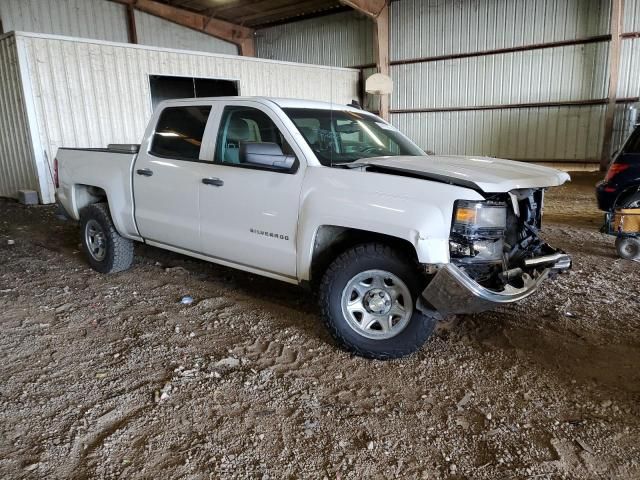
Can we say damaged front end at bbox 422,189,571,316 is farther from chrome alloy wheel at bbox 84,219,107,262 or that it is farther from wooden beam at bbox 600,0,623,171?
wooden beam at bbox 600,0,623,171

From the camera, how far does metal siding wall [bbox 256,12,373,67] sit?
1869 centimetres

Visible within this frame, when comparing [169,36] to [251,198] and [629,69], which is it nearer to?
[629,69]

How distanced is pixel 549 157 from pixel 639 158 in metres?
9.64

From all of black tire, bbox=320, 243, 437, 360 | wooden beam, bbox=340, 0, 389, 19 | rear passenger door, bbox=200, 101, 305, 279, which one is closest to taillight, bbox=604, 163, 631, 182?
black tire, bbox=320, 243, 437, 360

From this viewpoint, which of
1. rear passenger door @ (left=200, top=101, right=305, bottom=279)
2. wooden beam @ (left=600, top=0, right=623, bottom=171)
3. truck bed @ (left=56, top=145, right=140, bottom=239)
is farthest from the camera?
wooden beam @ (left=600, top=0, right=623, bottom=171)

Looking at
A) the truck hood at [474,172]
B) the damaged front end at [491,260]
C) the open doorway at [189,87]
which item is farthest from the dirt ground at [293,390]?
the open doorway at [189,87]

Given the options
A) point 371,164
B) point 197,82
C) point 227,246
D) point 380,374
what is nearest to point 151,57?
point 197,82

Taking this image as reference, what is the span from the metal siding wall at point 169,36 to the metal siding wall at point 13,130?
360 inches

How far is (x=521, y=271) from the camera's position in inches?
138

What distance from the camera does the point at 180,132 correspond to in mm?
4727

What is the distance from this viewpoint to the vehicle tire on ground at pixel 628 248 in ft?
19.4

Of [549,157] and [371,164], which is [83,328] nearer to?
[371,164]

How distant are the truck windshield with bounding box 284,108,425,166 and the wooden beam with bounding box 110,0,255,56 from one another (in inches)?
680

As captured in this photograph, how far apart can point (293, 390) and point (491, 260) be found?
1.54 meters
